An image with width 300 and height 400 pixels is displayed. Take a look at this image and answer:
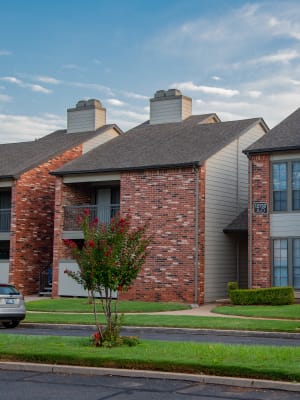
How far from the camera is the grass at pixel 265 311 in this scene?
21.3 m

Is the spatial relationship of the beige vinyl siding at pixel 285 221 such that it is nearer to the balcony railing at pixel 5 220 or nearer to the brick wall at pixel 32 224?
the brick wall at pixel 32 224


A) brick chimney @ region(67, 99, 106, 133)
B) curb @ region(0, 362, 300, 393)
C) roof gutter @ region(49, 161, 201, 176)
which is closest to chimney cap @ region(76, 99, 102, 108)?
brick chimney @ region(67, 99, 106, 133)

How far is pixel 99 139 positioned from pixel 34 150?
3482 millimetres

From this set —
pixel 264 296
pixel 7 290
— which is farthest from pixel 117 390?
pixel 264 296

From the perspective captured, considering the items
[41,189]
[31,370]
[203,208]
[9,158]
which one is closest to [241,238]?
[203,208]

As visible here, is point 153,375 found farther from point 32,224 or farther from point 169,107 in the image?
point 169,107

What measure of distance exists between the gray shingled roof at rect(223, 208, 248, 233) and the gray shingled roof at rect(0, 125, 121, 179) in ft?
31.8

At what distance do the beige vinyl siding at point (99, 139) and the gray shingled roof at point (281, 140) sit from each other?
10729 mm

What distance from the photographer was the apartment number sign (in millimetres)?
26516

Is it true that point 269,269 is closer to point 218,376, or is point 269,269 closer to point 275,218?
point 275,218

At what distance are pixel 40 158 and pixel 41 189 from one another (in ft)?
5.42

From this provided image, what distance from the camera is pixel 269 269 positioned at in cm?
2614

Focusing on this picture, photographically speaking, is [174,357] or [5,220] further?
[5,220]

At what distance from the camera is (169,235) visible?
27.6 meters
